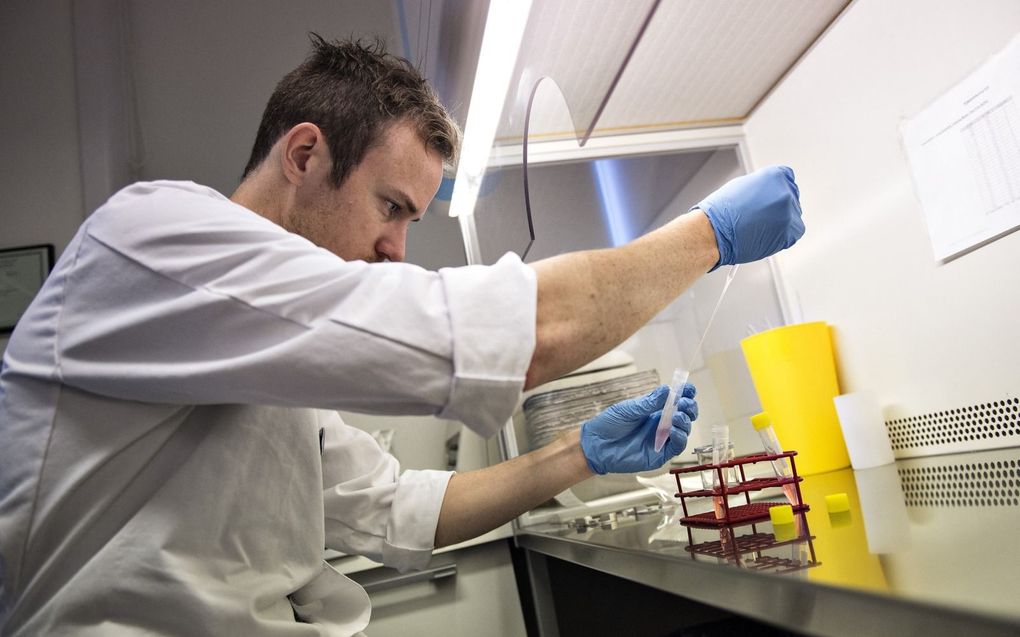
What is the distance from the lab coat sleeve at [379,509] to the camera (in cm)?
125

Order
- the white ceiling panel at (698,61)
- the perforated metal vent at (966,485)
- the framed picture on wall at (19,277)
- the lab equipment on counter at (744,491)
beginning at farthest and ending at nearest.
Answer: the framed picture on wall at (19,277) < the white ceiling panel at (698,61) < the lab equipment on counter at (744,491) < the perforated metal vent at (966,485)

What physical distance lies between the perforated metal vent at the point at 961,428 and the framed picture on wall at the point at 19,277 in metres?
2.78

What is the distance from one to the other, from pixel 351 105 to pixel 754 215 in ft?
2.24

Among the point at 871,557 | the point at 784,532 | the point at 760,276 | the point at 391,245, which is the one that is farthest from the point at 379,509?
the point at 760,276

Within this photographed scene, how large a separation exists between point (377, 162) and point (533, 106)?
52 cm

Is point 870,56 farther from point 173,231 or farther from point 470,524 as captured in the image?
point 173,231

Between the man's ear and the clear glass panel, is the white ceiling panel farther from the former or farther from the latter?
the man's ear

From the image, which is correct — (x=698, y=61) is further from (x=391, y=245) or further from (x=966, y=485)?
(x=966, y=485)

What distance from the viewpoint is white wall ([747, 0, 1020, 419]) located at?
1.15 meters

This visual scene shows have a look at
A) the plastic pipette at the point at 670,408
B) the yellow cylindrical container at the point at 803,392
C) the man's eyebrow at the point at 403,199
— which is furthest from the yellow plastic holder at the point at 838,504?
the man's eyebrow at the point at 403,199

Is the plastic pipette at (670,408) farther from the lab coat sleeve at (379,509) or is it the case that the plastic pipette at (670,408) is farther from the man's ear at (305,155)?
the man's ear at (305,155)

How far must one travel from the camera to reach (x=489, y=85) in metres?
1.33

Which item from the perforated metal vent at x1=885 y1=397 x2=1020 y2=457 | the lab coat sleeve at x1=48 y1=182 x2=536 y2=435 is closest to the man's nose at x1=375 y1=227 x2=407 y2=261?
the lab coat sleeve at x1=48 y1=182 x2=536 y2=435

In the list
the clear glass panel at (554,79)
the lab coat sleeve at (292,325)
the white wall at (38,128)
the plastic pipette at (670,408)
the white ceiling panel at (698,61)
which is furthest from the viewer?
the white wall at (38,128)
